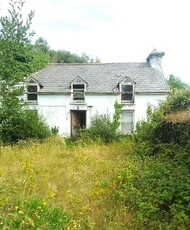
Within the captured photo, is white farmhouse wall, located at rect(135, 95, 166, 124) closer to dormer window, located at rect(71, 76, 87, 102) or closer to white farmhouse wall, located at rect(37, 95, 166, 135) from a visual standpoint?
white farmhouse wall, located at rect(37, 95, 166, 135)

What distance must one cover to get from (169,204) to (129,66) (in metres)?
18.8

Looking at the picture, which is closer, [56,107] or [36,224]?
[36,224]

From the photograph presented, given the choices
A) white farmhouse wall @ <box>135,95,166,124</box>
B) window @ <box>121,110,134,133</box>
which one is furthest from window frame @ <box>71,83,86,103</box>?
white farmhouse wall @ <box>135,95,166,124</box>

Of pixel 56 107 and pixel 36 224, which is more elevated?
pixel 56 107

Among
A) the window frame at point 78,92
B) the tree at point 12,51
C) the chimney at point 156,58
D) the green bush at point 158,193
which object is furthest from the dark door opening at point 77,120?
the tree at point 12,51

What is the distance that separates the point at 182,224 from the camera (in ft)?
15.2

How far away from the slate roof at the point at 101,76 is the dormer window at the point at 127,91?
1.14ft

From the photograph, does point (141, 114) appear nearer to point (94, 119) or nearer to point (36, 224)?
point (94, 119)

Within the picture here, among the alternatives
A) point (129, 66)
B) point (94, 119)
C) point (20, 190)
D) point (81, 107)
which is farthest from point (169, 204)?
point (129, 66)

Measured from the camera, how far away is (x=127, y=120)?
20828 mm

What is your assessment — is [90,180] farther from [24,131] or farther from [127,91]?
[127,91]

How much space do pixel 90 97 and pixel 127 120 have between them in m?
3.34

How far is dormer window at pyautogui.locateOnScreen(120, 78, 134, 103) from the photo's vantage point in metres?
20.9

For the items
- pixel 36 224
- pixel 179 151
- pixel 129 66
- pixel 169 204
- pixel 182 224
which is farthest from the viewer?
pixel 129 66
